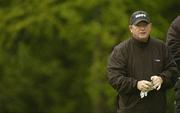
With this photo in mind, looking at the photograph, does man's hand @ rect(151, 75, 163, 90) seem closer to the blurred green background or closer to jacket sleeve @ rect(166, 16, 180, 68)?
jacket sleeve @ rect(166, 16, 180, 68)

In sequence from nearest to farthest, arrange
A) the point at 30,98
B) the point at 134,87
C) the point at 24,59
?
the point at 134,87, the point at 24,59, the point at 30,98

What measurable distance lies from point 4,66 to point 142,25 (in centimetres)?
1112

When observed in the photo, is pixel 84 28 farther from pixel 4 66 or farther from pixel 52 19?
pixel 4 66

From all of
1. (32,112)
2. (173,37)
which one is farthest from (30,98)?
(173,37)

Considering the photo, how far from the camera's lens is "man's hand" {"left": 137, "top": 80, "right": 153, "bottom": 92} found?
6668 mm

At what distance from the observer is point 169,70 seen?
6.90 metres

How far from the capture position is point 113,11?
45.5 ft

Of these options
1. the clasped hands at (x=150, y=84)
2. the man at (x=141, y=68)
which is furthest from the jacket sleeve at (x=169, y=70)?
the clasped hands at (x=150, y=84)

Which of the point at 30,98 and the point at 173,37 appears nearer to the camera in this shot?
the point at 173,37

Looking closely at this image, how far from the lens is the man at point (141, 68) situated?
681 cm

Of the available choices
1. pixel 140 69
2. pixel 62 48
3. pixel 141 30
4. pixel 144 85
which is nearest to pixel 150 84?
pixel 144 85

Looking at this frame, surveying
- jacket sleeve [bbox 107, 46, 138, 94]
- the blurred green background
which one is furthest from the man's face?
the blurred green background

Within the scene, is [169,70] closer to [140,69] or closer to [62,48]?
[140,69]

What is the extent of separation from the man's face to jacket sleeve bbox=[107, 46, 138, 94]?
0.22 metres
